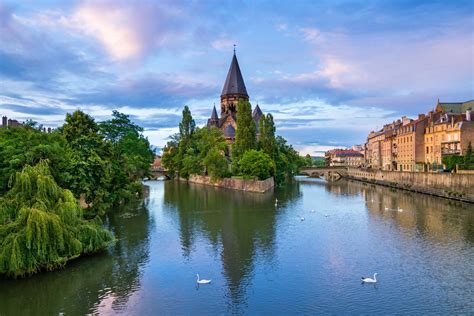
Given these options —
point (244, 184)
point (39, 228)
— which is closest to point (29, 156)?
point (39, 228)

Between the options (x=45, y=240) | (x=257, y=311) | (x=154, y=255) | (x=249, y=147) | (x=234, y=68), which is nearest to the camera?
(x=257, y=311)

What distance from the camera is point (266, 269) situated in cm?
2500

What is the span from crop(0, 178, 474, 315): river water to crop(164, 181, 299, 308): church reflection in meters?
0.12

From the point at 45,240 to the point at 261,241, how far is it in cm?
1557

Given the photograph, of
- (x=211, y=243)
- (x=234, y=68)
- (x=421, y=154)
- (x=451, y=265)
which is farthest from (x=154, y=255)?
(x=234, y=68)

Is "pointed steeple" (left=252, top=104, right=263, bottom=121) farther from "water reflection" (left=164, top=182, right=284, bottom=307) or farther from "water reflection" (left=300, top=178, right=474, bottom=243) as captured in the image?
"water reflection" (left=300, top=178, right=474, bottom=243)

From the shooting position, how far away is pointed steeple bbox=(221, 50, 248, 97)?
117750 mm

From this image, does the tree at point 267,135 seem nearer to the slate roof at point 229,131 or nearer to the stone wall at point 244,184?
the stone wall at point 244,184

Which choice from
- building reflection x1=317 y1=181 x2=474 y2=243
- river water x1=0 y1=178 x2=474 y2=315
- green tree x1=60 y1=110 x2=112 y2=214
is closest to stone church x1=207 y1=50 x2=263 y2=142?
building reflection x1=317 y1=181 x2=474 y2=243

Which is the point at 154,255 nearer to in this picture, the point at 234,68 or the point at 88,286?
the point at 88,286

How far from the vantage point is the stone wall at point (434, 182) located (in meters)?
53.9

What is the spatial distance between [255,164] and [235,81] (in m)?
51.2

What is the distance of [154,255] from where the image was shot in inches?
1117

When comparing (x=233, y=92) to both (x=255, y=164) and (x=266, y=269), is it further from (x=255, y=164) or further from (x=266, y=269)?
(x=266, y=269)
